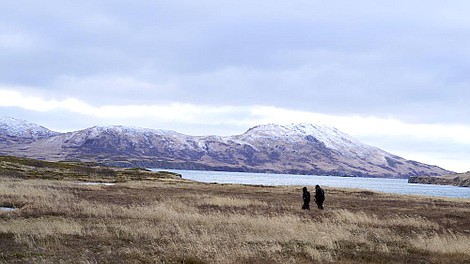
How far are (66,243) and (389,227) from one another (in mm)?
16701

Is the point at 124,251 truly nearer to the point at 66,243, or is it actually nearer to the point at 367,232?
the point at 66,243

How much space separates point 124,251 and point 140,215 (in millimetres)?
10276

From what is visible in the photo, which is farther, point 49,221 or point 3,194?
point 3,194

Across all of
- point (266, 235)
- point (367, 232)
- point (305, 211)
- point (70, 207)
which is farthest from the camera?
point (305, 211)

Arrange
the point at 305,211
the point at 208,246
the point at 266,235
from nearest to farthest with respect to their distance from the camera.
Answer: the point at 208,246 → the point at 266,235 → the point at 305,211

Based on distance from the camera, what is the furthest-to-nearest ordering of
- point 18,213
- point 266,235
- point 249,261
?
1. point 18,213
2. point 266,235
3. point 249,261

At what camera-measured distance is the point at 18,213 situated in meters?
25.6

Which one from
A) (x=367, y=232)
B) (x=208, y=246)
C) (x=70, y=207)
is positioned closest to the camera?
(x=208, y=246)

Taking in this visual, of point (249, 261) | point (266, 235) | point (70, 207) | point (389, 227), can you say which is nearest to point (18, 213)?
point (70, 207)

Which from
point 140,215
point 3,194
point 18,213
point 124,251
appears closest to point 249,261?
point 124,251

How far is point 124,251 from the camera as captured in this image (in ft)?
54.1

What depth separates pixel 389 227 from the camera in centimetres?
2680

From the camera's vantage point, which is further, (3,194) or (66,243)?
(3,194)

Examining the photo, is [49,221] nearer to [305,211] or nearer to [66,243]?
[66,243]
